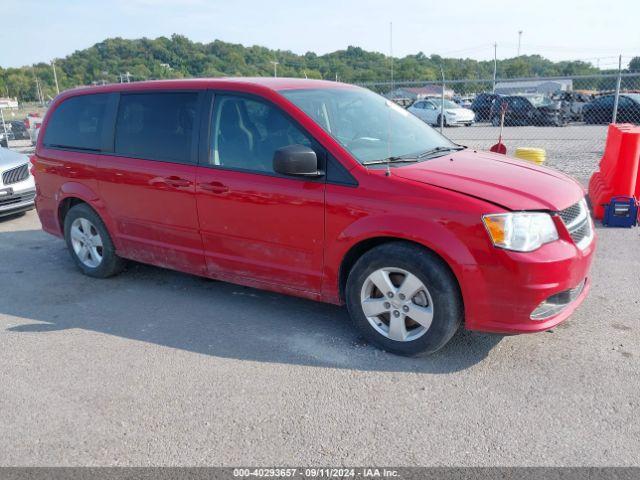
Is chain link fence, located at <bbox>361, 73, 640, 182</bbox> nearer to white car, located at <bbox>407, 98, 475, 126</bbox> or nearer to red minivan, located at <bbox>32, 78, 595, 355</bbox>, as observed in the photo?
white car, located at <bbox>407, 98, 475, 126</bbox>

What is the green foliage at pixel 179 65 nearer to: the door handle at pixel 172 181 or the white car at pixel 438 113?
the white car at pixel 438 113

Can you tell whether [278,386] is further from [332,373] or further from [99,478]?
[99,478]

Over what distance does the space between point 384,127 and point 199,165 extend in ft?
4.93

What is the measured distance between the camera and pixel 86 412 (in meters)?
3.16

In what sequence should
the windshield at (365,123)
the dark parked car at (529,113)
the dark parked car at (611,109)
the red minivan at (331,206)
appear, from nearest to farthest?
the red minivan at (331,206)
the windshield at (365,123)
the dark parked car at (611,109)
the dark parked car at (529,113)

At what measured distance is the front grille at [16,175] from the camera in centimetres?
792

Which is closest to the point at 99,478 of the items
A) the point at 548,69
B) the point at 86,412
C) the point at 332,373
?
the point at 86,412

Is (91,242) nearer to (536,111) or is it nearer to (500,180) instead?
(500,180)

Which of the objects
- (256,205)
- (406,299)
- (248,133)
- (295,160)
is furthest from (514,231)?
(248,133)

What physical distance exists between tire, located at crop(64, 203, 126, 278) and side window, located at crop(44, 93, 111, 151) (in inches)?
24.7

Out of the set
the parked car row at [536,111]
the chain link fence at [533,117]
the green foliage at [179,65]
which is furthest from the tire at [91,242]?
the green foliage at [179,65]

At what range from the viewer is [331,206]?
145 inches

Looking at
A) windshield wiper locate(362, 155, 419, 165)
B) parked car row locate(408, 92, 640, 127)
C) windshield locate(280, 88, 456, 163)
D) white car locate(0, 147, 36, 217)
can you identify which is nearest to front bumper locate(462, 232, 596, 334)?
windshield wiper locate(362, 155, 419, 165)

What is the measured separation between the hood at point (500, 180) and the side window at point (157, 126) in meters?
1.85
